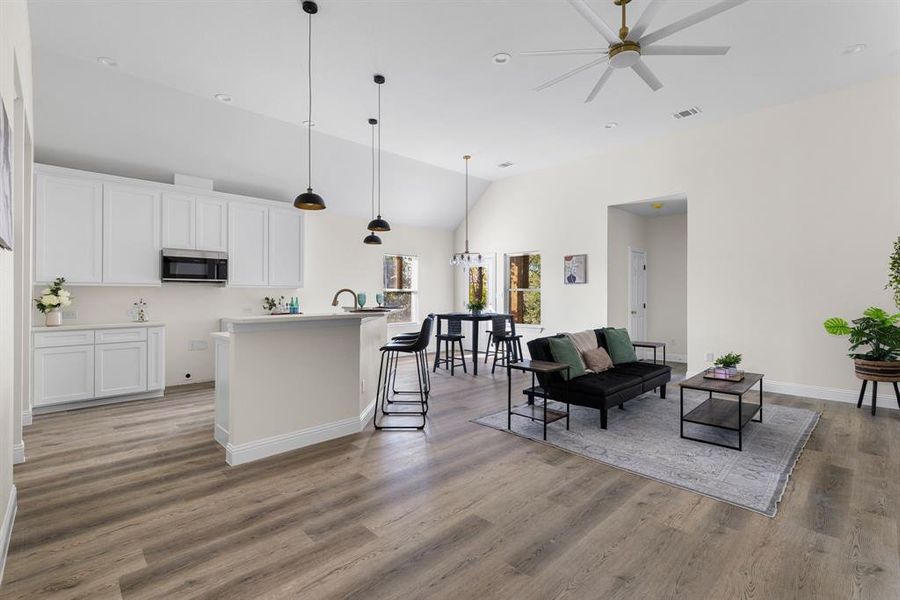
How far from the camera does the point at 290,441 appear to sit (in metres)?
3.47

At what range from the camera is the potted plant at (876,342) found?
425cm

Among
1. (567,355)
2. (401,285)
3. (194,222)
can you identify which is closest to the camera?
(567,355)

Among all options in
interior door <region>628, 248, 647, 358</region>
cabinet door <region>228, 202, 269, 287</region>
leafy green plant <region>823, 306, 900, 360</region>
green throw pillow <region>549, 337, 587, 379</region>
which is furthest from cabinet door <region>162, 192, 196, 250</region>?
leafy green plant <region>823, 306, 900, 360</region>

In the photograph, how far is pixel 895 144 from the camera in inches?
181

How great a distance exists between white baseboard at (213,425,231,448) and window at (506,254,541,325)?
223 inches

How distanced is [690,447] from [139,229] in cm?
641

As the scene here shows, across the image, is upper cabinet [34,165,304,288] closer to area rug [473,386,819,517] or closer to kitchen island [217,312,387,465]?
kitchen island [217,312,387,465]

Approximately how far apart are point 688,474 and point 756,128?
15.5ft

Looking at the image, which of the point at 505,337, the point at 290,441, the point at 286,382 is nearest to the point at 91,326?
the point at 286,382

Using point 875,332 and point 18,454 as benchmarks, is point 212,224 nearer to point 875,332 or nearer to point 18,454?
point 18,454

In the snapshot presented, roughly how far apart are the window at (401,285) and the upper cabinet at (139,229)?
2.36 meters

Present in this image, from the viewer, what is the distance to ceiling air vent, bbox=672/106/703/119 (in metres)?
5.29

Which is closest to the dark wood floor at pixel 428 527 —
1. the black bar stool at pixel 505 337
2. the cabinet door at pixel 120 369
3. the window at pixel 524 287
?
the cabinet door at pixel 120 369

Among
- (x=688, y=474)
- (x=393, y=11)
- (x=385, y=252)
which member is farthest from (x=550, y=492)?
(x=385, y=252)
